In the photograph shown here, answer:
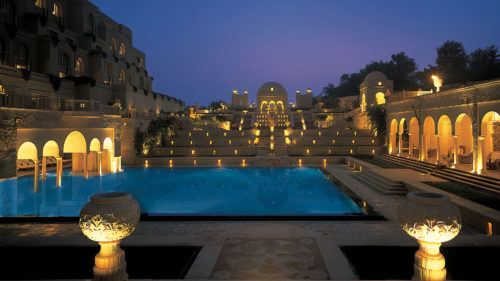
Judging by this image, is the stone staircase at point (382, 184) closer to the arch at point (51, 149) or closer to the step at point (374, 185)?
the step at point (374, 185)

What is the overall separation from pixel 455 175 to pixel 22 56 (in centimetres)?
2803

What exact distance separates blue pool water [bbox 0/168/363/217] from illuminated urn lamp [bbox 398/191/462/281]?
19.0 ft

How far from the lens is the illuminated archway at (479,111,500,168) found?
12779mm

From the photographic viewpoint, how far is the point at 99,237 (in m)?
3.70

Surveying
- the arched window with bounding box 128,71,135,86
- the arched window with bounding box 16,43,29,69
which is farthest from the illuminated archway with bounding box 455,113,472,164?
the arched window with bounding box 128,71,135,86

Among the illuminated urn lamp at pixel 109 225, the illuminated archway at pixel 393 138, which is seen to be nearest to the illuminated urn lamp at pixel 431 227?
the illuminated urn lamp at pixel 109 225

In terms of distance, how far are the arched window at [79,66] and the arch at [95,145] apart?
471 inches

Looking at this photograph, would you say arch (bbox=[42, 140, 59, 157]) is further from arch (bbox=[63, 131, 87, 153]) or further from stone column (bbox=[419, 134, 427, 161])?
stone column (bbox=[419, 134, 427, 161])

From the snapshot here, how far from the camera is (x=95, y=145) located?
17.4 metres

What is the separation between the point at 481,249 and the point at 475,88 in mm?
10044

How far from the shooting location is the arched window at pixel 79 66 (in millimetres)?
26062

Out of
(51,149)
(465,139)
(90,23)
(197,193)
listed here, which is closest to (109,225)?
(197,193)

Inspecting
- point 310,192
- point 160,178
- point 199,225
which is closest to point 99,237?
point 199,225

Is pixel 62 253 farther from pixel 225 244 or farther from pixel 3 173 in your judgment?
pixel 3 173
